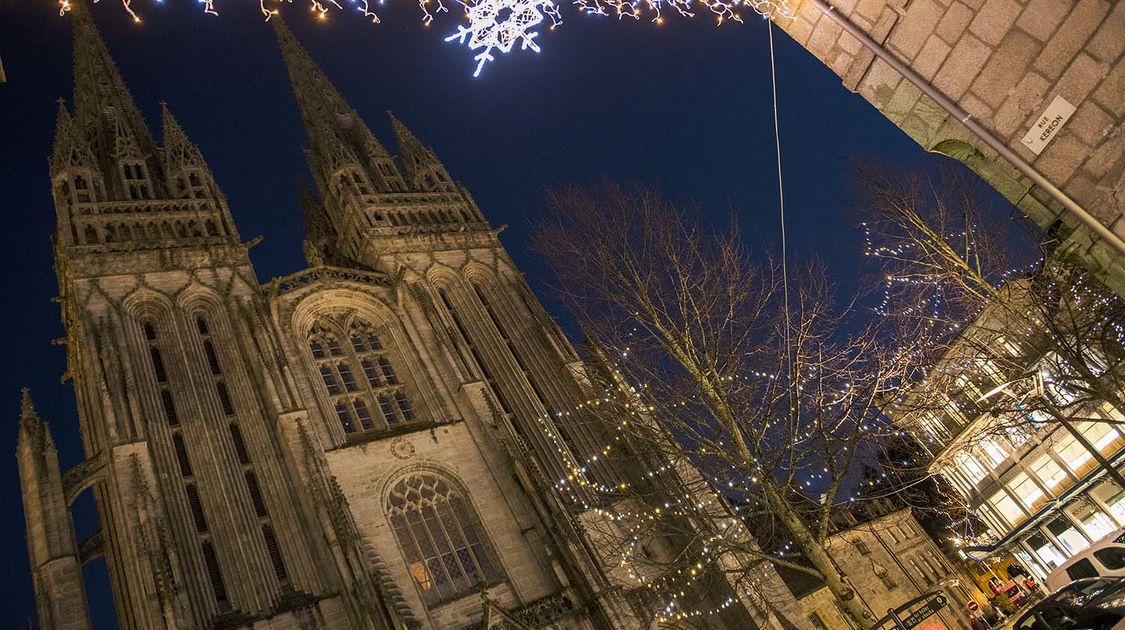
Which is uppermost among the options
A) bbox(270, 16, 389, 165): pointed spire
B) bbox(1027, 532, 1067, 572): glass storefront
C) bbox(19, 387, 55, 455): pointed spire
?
bbox(270, 16, 389, 165): pointed spire

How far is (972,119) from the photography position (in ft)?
20.5

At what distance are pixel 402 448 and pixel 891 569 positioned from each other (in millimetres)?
25036

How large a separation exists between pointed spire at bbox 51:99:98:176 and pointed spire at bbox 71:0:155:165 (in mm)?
1870

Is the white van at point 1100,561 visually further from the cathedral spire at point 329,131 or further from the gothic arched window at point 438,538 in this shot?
the cathedral spire at point 329,131

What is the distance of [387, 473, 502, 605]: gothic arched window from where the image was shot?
2259 centimetres

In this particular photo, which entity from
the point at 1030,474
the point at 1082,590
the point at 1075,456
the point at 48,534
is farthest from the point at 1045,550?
the point at 48,534

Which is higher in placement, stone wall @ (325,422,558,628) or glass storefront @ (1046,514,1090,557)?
stone wall @ (325,422,558,628)

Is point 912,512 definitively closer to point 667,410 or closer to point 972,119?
point 667,410

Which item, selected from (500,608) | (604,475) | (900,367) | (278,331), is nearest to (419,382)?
(278,331)

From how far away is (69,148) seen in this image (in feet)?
95.2

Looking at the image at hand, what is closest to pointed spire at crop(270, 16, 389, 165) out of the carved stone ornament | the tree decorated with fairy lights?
the carved stone ornament

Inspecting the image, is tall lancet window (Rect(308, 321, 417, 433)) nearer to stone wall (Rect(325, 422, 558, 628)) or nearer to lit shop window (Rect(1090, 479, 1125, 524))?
stone wall (Rect(325, 422, 558, 628))

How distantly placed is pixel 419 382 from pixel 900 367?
17.7 metres

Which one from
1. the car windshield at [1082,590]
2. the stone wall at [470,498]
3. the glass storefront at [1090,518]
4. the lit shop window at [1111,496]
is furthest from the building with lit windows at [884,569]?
the car windshield at [1082,590]
